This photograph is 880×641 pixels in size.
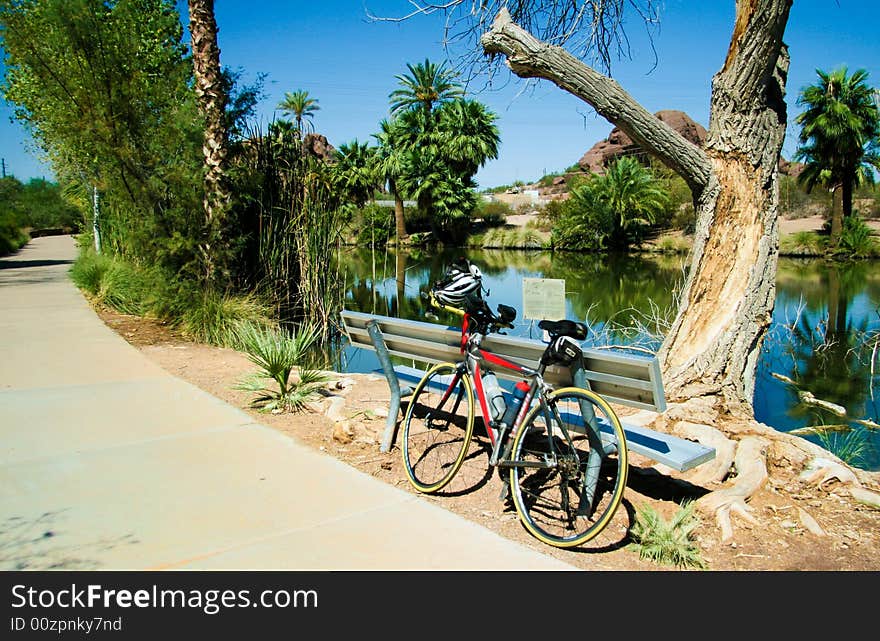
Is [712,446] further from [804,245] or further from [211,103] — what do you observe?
[804,245]

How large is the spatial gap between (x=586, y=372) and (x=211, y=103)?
9252 millimetres

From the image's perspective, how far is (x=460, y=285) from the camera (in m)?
4.83

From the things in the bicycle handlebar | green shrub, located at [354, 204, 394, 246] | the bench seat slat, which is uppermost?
green shrub, located at [354, 204, 394, 246]

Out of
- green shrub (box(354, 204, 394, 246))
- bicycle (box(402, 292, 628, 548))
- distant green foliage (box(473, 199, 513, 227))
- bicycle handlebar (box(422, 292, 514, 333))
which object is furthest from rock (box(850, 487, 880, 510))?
distant green foliage (box(473, 199, 513, 227))

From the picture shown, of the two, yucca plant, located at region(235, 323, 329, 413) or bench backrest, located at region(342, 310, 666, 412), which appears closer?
bench backrest, located at region(342, 310, 666, 412)

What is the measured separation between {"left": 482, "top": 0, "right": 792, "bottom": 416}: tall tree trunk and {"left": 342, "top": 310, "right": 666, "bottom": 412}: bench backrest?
1.79 meters

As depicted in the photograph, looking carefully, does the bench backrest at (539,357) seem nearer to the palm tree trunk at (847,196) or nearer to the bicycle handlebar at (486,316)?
the bicycle handlebar at (486,316)

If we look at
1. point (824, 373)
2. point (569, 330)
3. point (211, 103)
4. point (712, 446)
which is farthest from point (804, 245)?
point (569, 330)

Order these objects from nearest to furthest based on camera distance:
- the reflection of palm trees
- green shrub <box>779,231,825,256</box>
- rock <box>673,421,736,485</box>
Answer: rock <box>673,421,736,485</box> < the reflection of palm trees < green shrub <box>779,231,825,256</box>

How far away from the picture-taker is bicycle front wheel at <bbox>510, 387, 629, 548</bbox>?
3939mm

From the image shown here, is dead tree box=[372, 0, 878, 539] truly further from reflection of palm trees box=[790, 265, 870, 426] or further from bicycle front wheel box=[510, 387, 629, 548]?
reflection of palm trees box=[790, 265, 870, 426]

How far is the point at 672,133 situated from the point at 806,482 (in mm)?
3150

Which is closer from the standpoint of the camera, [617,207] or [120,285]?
[120,285]
